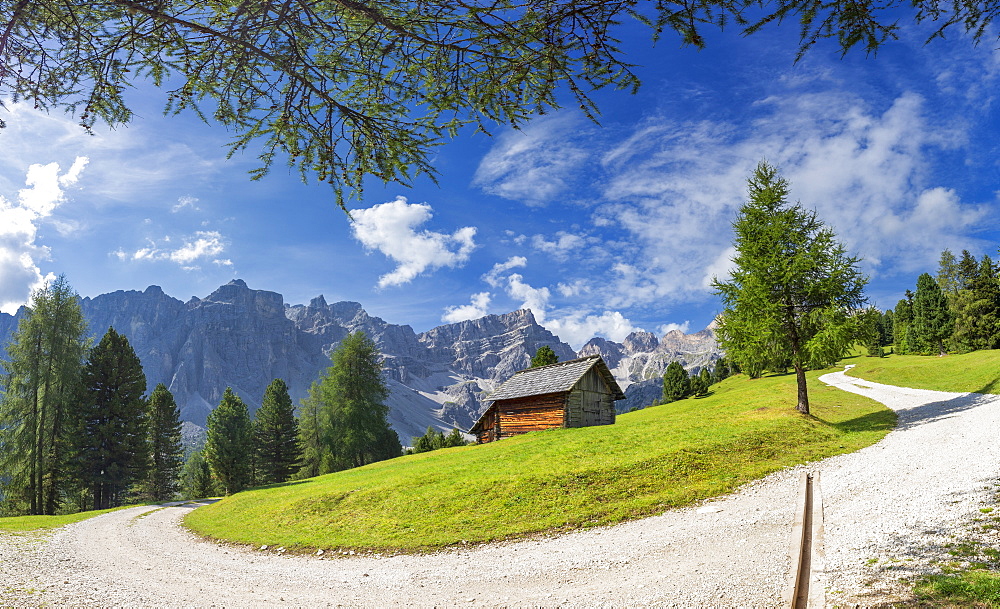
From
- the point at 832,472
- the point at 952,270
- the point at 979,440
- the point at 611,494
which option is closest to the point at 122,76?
the point at 611,494

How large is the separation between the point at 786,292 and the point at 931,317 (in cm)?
5742

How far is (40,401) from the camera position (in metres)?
31.4

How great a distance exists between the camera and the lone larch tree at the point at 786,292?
19609mm

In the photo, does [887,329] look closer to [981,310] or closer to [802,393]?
[981,310]

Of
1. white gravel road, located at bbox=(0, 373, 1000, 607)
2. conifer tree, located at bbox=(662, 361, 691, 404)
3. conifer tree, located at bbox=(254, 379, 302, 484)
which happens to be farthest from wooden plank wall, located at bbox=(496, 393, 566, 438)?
conifer tree, located at bbox=(662, 361, 691, 404)

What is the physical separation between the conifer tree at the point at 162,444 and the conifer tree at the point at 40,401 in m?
13.7

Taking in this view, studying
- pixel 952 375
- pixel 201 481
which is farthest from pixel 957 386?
pixel 201 481

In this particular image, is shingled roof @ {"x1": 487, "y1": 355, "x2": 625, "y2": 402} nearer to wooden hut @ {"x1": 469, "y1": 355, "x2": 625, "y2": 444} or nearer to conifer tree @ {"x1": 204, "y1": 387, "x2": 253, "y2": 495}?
wooden hut @ {"x1": 469, "y1": 355, "x2": 625, "y2": 444}

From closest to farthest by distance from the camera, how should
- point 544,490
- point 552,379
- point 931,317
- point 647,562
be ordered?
point 647,562
point 544,490
point 552,379
point 931,317

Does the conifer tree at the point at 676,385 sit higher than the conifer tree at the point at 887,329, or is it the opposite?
the conifer tree at the point at 887,329

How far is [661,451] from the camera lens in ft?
48.4

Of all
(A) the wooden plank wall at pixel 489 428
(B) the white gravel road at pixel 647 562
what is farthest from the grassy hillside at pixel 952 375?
(A) the wooden plank wall at pixel 489 428

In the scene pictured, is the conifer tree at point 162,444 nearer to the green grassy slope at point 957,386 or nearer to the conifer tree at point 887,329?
the green grassy slope at point 957,386

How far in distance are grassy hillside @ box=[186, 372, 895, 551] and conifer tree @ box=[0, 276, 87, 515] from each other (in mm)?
21094
